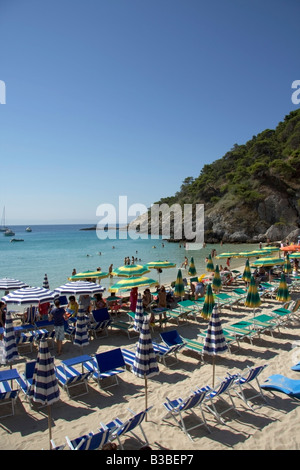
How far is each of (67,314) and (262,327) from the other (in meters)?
6.61

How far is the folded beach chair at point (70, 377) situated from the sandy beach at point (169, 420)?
0.18 metres

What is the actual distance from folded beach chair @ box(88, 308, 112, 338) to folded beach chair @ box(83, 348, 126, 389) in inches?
97.4

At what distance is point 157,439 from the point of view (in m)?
4.78

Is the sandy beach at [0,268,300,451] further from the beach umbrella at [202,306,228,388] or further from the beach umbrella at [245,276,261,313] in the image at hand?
the beach umbrella at [245,276,261,313]

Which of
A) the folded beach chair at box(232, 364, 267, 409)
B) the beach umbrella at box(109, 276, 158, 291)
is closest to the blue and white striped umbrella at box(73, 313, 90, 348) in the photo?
the beach umbrella at box(109, 276, 158, 291)

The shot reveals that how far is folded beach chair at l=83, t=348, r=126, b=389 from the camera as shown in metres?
6.55

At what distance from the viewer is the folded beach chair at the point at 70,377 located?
615 centimetres

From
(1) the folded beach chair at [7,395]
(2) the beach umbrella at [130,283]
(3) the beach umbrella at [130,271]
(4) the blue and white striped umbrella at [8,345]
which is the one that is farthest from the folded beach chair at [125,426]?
(3) the beach umbrella at [130,271]

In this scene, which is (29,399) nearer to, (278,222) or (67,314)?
(67,314)

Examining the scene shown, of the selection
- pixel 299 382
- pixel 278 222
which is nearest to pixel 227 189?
pixel 278 222

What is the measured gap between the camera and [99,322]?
9.61 metres

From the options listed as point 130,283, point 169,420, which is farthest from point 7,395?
point 130,283

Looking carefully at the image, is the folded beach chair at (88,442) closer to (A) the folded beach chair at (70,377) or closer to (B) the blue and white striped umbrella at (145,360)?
(B) the blue and white striped umbrella at (145,360)

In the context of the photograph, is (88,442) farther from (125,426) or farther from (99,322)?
(99,322)
